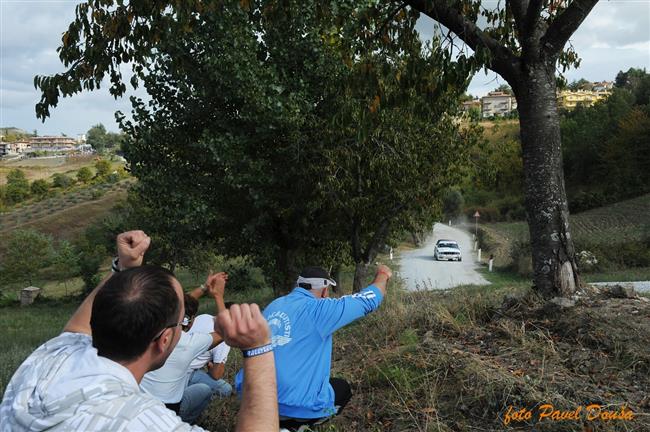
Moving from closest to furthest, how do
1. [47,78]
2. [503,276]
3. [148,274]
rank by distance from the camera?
[148,274], [47,78], [503,276]

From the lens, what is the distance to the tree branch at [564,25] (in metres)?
5.45

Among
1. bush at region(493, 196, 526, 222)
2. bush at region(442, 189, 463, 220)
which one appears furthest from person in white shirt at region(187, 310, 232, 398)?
bush at region(442, 189, 463, 220)

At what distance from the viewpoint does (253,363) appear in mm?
1806

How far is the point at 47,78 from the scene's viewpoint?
666cm

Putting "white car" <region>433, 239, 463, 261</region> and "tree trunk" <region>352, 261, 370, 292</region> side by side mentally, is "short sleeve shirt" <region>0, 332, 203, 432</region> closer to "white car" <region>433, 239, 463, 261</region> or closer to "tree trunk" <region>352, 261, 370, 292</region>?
"tree trunk" <region>352, 261, 370, 292</region>

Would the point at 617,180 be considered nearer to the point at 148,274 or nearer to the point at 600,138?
the point at 600,138

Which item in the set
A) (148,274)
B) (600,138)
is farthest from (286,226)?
(600,138)

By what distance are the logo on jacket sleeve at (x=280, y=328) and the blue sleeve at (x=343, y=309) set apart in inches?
8.3

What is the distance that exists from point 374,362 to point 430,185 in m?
7.73

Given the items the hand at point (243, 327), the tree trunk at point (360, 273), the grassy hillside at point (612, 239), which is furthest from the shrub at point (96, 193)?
the hand at point (243, 327)

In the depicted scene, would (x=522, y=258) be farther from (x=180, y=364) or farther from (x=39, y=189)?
(x=39, y=189)

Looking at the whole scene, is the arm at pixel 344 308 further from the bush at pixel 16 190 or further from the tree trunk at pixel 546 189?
the bush at pixel 16 190

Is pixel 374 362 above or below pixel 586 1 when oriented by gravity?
below

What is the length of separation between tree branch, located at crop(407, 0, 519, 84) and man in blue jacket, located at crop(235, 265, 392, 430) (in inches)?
131
